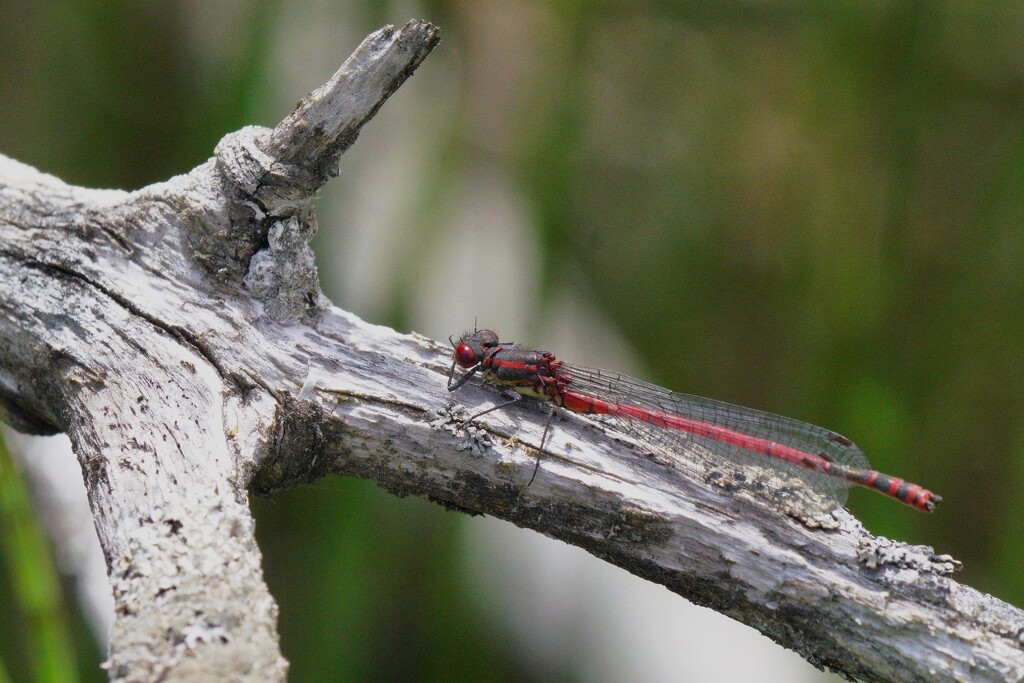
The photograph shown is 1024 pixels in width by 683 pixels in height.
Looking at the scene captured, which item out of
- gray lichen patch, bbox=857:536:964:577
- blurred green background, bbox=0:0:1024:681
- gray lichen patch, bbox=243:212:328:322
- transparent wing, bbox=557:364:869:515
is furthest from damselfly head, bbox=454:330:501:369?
blurred green background, bbox=0:0:1024:681

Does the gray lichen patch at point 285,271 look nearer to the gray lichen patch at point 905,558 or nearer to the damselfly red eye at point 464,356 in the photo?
the damselfly red eye at point 464,356

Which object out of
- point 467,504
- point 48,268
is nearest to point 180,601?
point 467,504

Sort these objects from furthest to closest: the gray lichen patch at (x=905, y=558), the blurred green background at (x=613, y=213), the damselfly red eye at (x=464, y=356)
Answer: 1. the blurred green background at (x=613, y=213)
2. the damselfly red eye at (x=464, y=356)
3. the gray lichen patch at (x=905, y=558)

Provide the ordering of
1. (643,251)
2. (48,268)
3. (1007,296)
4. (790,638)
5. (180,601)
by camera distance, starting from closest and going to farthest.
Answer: (180,601) < (790,638) < (48,268) < (1007,296) < (643,251)

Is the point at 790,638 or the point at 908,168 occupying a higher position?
the point at 908,168

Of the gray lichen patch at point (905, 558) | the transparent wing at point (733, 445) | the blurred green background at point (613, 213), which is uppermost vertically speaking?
the blurred green background at point (613, 213)

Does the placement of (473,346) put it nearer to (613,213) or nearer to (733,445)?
(733,445)

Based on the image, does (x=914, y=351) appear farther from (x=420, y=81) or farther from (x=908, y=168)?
(x=420, y=81)

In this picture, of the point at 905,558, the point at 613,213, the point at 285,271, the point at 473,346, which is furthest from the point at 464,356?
the point at 613,213

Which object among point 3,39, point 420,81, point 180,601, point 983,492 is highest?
point 420,81

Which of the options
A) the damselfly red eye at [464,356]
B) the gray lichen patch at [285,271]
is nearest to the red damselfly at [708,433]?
the damselfly red eye at [464,356]
